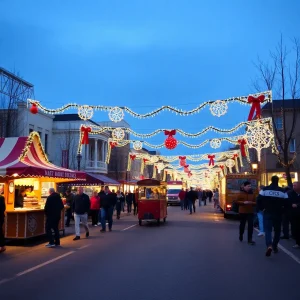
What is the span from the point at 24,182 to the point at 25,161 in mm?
2259

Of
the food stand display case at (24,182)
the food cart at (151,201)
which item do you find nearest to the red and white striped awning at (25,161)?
the food stand display case at (24,182)

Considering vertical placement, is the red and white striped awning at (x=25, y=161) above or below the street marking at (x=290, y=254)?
above

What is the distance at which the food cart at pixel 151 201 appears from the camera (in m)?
21.3

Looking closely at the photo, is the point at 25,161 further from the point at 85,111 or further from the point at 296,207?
the point at 296,207

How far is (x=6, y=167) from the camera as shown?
14.2 metres

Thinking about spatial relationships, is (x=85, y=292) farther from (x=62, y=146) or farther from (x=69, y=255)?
(x=62, y=146)

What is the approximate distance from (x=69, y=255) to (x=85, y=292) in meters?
4.35

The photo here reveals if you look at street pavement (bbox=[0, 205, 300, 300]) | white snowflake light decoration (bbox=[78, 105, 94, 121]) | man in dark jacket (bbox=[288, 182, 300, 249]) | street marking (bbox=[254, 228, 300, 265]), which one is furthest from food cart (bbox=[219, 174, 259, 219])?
man in dark jacket (bbox=[288, 182, 300, 249])

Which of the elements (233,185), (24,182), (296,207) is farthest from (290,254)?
(233,185)

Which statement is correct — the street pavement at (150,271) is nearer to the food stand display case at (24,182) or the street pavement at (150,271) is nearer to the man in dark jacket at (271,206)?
the man in dark jacket at (271,206)

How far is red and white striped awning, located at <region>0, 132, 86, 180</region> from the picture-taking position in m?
14.2

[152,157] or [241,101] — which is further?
[152,157]

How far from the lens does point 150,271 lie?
897 centimetres

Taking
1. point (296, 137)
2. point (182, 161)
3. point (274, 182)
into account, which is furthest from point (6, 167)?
point (296, 137)
